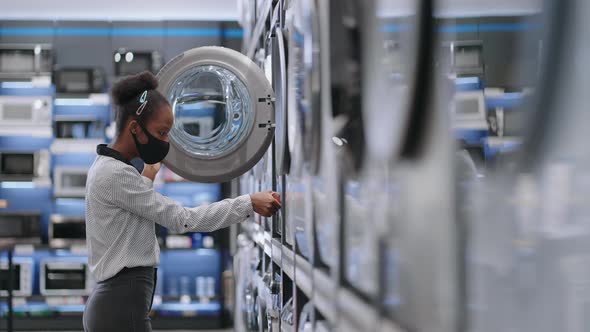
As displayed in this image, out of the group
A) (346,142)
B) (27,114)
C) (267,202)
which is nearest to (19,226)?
(27,114)

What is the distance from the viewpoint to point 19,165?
665 cm

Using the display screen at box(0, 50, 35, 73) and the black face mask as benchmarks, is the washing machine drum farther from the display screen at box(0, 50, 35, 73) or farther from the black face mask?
the display screen at box(0, 50, 35, 73)

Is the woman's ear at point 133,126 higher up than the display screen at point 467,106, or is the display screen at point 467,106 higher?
the display screen at point 467,106

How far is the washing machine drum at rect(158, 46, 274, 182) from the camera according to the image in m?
2.54

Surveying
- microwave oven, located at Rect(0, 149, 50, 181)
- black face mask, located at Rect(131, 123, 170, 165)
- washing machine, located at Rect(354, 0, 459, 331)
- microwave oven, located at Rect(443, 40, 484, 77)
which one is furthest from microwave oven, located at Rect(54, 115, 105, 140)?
microwave oven, located at Rect(443, 40, 484, 77)

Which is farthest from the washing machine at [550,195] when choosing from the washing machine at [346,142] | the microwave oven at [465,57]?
the washing machine at [346,142]

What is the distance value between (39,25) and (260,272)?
4.88m

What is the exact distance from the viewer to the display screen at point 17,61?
6.71m

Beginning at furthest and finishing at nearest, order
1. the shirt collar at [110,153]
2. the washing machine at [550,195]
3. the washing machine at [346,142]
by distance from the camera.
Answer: the shirt collar at [110,153], the washing machine at [346,142], the washing machine at [550,195]

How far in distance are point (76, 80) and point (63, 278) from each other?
6.14ft

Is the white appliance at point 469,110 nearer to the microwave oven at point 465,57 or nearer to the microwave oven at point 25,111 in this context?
the microwave oven at point 465,57

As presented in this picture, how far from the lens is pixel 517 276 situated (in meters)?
0.51

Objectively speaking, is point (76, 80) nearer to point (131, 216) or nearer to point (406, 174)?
point (131, 216)

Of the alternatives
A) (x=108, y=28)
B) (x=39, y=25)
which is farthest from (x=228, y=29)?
(x=39, y=25)
